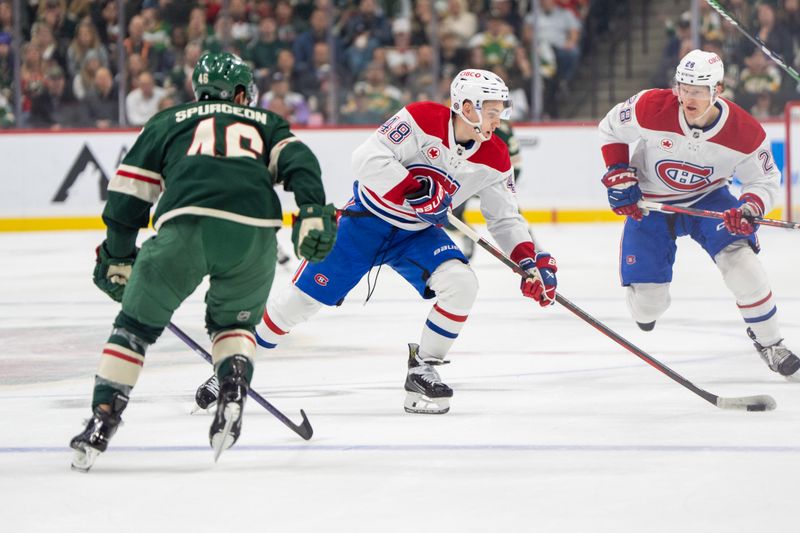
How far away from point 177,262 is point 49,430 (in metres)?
0.86

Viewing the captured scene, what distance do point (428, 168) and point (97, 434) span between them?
58.6 inches

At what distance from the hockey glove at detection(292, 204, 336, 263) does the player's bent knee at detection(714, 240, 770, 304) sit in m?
1.99

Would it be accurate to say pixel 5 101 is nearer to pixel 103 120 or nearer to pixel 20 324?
pixel 103 120

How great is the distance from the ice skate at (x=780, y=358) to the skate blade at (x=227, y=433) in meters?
2.17

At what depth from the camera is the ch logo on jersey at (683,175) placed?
479cm

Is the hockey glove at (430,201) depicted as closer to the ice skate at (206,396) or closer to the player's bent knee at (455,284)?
the player's bent knee at (455,284)

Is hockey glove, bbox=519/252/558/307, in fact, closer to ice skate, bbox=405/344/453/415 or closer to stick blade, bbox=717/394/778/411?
ice skate, bbox=405/344/453/415

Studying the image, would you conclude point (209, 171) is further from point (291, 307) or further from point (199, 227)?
point (291, 307)

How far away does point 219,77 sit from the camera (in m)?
3.27

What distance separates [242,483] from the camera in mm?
3033

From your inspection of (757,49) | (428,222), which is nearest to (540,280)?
(428,222)

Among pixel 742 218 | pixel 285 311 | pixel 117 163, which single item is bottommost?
pixel 117 163

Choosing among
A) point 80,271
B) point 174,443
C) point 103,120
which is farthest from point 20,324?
point 103,120

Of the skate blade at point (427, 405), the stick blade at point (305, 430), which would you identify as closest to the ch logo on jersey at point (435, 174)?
the skate blade at point (427, 405)
